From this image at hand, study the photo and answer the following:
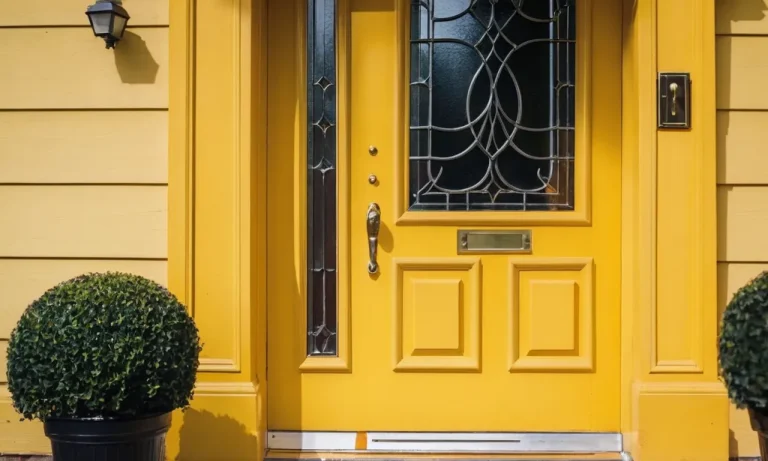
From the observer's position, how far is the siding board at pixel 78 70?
144 inches

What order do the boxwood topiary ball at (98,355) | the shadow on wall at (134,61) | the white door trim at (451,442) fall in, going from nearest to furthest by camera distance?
the boxwood topiary ball at (98,355)
the shadow on wall at (134,61)
the white door trim at (451,442)

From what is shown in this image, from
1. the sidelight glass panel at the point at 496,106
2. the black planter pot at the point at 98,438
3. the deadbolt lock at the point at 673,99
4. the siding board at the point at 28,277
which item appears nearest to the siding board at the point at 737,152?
the deadbolt lock at the point at 673,99

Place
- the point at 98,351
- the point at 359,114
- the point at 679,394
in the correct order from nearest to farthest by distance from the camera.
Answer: the point at 98,351, the point at 679,394, the point at 359,114

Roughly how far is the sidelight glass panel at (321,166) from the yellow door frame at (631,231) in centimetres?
28

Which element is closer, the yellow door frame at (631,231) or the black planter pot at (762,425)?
the black planter pot at (762,425)

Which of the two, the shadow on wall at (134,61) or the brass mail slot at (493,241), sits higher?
the shadow on wall at (134,61)

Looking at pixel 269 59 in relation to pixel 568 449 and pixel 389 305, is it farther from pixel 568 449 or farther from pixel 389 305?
pixel 568 449

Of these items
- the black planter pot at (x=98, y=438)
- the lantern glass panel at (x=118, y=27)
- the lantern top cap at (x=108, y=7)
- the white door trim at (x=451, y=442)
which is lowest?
the white door trim at (x=451, y=442)

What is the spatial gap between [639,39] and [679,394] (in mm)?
1535

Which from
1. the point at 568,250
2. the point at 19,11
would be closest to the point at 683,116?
the point at 568,250

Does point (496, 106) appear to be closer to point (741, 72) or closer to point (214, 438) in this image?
point (741, 72)

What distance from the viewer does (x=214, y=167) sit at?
3.63 meters

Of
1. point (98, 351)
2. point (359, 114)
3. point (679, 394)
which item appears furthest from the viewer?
point (359, 114)

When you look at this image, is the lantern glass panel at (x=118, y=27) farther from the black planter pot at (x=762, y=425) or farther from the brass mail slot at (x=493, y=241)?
the black planter pot at (x=762, y=425)
